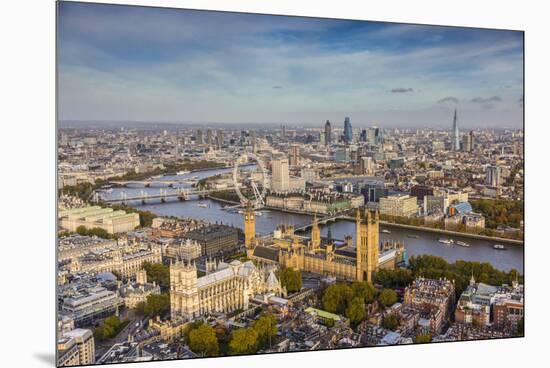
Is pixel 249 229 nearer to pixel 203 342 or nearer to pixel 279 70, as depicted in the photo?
pixel 203 342

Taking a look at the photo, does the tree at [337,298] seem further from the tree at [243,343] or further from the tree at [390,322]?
the tree at [243,343]

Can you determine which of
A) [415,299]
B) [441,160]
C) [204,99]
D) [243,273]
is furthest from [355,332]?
[204,99]

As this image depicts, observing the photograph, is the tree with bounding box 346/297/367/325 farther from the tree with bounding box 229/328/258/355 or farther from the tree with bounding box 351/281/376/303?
the tree with bounding box 229/328/258/355

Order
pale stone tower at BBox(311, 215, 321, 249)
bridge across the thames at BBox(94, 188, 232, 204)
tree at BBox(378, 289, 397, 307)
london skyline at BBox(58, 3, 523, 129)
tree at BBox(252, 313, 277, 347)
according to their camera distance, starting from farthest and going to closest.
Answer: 1. pale stone tower at BBox(311, 215, 321, 249)
2. tree at BBox(378, 289, 397, 307)
3. bridge across the thames at BBox(94, 188, 232, 204)
4. tree at BBox(252, 313, 277, 347)
5. london skyline at BBox(58, 3, 523, 129)

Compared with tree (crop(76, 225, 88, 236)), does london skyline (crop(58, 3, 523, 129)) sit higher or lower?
higher

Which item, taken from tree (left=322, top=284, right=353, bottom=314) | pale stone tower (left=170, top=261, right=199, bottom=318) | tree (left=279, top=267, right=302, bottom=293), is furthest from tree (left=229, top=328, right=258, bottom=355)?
tree (left=322, top=284, right=353, bottom=314)

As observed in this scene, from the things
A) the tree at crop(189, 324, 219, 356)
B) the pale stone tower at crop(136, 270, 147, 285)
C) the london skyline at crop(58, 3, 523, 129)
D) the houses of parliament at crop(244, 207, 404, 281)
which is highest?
the london skyline at crop(58, 3, 523, 129)

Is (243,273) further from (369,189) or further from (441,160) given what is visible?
(441,160)

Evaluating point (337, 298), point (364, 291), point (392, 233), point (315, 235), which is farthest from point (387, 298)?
point (315, 235)
